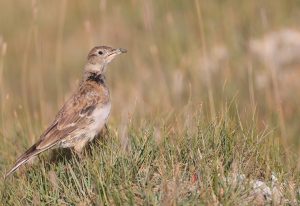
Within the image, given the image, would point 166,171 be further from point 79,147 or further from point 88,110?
point 88,110

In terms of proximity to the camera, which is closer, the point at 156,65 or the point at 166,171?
the point at 166,171

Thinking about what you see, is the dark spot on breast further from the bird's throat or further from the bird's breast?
the bird's throat

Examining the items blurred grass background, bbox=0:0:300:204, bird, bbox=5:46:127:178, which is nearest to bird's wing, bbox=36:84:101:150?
bird, bbox=5:46:127:178

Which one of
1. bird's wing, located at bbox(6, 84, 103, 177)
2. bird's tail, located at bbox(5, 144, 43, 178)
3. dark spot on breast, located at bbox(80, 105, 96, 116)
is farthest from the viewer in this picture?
dark spot on breast, located at bbox(80, 105, 96, 116)

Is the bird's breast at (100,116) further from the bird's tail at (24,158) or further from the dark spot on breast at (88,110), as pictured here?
the bird's tail at (24,158)

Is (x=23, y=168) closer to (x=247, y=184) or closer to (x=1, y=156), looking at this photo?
(x=1, y=156)

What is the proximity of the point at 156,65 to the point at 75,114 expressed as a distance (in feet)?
9.56

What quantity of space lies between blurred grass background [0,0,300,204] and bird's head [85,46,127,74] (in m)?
0.28

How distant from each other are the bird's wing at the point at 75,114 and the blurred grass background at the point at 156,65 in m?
0.38

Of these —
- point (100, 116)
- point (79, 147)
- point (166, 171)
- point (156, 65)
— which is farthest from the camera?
point (156, 65)

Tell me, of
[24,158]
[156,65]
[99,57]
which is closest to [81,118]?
[99,57]

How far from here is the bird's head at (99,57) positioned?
8.70m

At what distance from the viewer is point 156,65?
10742mm

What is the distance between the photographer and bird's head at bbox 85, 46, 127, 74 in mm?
8695
